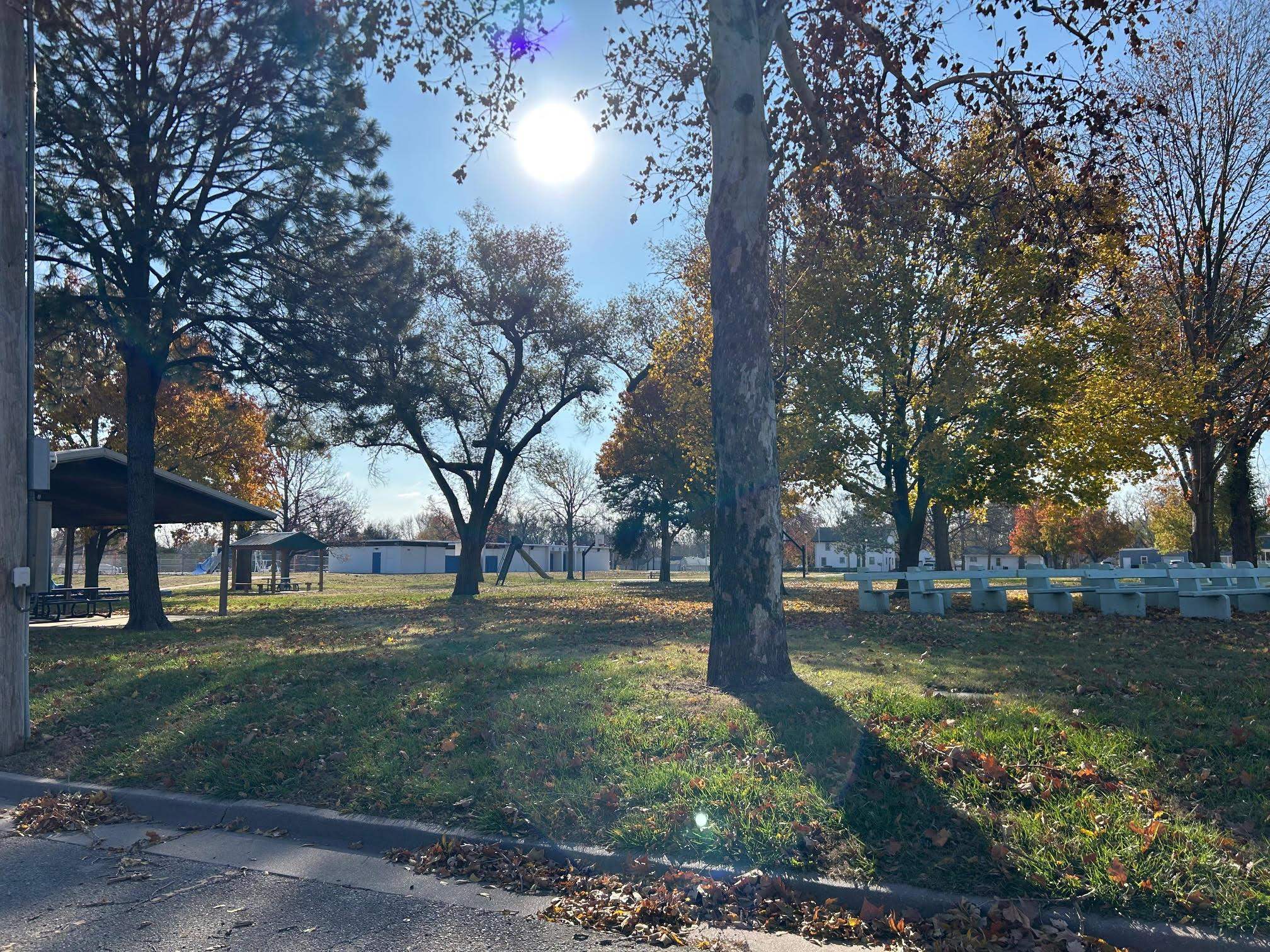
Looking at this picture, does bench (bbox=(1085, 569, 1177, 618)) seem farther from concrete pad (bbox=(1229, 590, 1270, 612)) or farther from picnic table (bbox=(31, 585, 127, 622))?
picnic table (bbox=(31, 585, 127, 622))

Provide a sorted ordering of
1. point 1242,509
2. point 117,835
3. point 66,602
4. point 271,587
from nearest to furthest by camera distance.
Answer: point 117,835 < point 66,602 < point 1242,509 < point 271,587

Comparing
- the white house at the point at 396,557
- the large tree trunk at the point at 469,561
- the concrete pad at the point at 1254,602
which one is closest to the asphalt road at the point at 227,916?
the concrete pad at the point at 1254,602

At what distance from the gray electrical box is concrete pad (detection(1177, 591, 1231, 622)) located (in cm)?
1512

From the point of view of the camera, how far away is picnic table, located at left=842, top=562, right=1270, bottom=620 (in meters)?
13.5

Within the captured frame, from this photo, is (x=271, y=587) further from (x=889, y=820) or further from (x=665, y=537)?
(x=889, y=820)

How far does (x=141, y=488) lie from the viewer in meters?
16.0

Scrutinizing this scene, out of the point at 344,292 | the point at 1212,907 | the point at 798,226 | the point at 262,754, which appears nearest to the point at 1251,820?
the point at 1212,907

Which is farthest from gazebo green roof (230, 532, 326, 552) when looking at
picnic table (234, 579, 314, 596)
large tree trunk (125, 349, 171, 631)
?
large tree trunk (125, 349, 171, 631)

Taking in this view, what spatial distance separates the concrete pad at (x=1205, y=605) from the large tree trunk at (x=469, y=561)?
1986 cm

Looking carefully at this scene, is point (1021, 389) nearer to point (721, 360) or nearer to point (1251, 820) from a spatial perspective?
point (721, 360)

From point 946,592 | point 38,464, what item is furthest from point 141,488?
point 946,592

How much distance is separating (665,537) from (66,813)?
3987cm

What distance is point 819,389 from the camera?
18797mm

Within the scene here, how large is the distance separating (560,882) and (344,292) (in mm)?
13975
